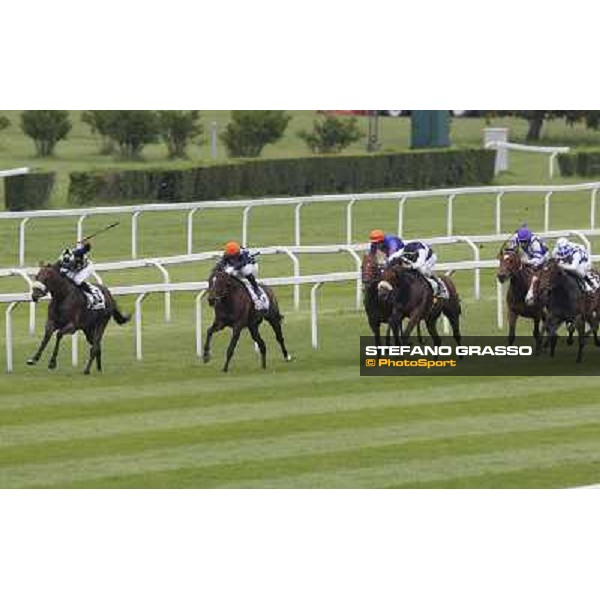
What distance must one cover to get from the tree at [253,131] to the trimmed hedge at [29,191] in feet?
17.4

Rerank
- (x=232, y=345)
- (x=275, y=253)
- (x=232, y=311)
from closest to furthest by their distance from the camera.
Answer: (x=232, y=345) → (x=232, y=311) → (x=275, y=253)

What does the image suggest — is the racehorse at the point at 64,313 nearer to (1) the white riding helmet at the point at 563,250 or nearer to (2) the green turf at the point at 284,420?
(2) the green turf at the point at 284,420

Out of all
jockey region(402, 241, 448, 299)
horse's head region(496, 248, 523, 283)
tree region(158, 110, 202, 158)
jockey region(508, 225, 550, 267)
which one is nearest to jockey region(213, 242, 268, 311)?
jockey region(402, 241, 448, 299)

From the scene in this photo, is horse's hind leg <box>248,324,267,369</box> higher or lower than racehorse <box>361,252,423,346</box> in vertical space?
lower

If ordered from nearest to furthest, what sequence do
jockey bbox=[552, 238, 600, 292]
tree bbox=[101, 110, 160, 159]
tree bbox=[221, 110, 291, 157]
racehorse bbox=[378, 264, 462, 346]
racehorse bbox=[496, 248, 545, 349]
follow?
racehorse bbox=[378, 264, 462, 346] → jockey bbox=[552, 238, 600, 292] → racehorse bbox=[496, 248, 545, 349] → tree bbox=[101, 110, 160, 159] → tree bbox=[221, 110, 291, 157]

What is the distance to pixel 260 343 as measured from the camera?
24281 mm

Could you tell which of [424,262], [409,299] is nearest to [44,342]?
[409,299]

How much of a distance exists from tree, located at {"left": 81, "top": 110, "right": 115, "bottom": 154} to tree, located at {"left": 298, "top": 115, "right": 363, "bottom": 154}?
9.26ft

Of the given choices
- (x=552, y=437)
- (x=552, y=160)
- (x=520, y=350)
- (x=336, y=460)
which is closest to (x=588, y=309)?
(x=520, y=350)

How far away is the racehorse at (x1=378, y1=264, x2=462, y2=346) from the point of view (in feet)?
81.1

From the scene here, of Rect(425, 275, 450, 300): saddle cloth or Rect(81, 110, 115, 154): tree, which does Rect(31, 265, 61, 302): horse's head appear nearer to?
Rect(425, 275, 450, 300): saddle cloth

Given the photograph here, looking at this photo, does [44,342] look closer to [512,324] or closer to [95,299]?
[95,299]

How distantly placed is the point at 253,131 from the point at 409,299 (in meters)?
14.6

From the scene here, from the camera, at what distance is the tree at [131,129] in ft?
127
